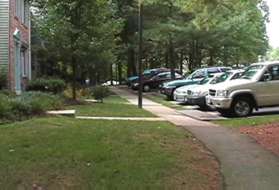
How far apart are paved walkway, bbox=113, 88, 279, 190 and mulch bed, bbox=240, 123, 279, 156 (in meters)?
0.19

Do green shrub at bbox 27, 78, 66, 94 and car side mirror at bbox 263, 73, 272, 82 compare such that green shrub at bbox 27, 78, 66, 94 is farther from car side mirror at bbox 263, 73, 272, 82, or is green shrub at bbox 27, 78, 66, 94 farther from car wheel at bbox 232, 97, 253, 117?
car side mirror at bbox 263, 73, 272, 82

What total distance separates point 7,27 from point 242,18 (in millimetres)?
20864

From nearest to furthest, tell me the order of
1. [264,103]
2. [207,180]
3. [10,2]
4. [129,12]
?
[207,180] < [264,103] < [10,2] < [129,12]

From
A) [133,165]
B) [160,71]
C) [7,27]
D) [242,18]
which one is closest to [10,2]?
[7,27]

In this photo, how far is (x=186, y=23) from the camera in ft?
136

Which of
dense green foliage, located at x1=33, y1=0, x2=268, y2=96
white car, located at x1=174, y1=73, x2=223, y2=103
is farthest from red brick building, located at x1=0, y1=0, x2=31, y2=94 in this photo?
white car, located at x1=174, y1=73, x2=223, y2=103

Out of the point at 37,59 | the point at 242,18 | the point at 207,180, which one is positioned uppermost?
the point at 242,18

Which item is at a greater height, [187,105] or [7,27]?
[7,27]

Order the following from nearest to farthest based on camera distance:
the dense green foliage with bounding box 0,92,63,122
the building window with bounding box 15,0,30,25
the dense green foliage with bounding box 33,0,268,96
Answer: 1. the dense green foliage with bounding box 0,92,63,122
2. the dense green foliage with bounding box 33,0,268,96
3. the building window with bounding box 15,0,30,25

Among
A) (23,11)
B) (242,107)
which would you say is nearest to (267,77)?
(242,107)

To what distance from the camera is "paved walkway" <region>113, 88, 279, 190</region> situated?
8805 mm

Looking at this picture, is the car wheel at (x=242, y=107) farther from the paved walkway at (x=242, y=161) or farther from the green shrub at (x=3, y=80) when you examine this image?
the green shrub at (x=3, y=80)

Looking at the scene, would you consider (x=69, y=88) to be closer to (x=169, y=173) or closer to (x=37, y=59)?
(x=37, y=59)

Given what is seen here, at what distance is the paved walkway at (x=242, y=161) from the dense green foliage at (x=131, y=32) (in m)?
4.63
